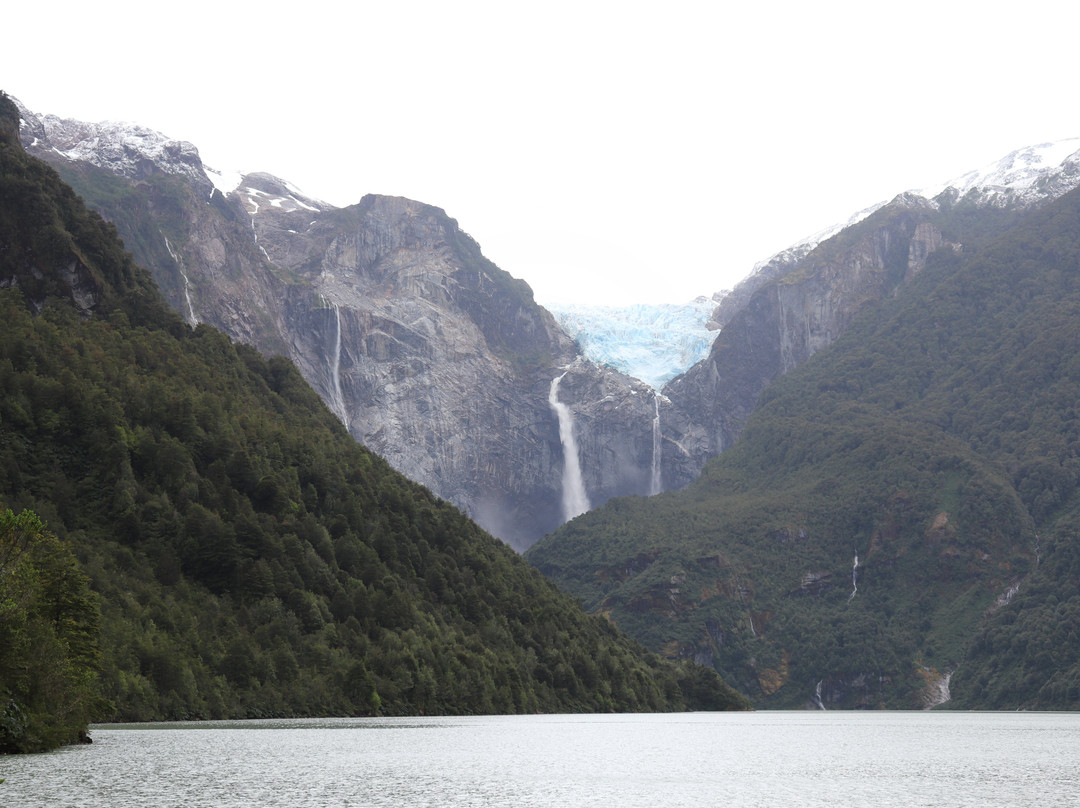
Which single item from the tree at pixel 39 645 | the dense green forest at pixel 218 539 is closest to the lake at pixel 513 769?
the tree at pixel 39 645

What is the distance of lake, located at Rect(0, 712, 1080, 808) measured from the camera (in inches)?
1916

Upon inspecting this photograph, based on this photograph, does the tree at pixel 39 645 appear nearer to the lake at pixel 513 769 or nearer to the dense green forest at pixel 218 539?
the dense green forest at pixel 218 539

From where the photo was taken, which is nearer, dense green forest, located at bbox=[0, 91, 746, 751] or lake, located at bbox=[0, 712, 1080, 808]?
lake, located at bbox=[0, 712, 1080, 808]

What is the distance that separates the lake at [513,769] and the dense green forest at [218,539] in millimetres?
10692

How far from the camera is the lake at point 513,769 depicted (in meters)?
48.7

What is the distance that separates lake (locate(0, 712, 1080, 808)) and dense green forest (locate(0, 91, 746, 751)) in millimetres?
10692

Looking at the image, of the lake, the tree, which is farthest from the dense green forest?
the lake

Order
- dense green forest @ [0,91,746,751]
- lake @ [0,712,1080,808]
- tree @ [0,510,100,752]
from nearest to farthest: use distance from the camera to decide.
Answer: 1. lake @ [0,712,1080,808]
2. tree @ [0,510,100,752]
3. dense green forest @ [0,91,746,751]

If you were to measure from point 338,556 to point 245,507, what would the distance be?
13913mm

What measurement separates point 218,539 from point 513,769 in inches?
2676

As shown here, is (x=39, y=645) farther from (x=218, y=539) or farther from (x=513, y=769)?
(x=218, y=539)

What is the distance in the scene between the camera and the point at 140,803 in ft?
142

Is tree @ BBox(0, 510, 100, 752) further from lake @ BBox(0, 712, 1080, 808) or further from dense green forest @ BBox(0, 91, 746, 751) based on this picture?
lake @ BBox(0, 712, 1080, 808)

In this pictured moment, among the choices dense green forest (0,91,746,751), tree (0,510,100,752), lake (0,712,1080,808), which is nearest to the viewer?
lake (0,712,1080,808)
